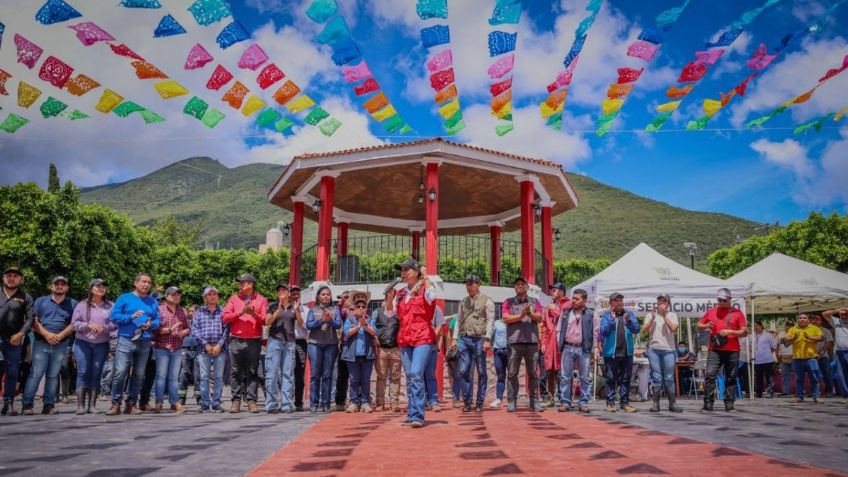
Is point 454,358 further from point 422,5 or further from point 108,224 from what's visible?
point 108,224

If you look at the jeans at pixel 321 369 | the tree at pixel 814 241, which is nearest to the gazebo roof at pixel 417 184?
the jeans at pixel 321 369

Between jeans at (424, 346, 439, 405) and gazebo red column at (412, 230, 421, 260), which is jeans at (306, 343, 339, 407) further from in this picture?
gazebo red column at (412, 230, 421, 260)

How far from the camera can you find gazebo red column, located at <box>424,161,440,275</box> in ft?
42.9

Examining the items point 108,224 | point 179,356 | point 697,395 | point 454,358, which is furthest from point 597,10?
point 108,224

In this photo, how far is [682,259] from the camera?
64000 mm

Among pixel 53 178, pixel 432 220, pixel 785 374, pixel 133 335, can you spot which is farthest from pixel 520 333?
pixel 53 178

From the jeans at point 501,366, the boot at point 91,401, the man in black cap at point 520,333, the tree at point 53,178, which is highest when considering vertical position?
the tree at point 53,178

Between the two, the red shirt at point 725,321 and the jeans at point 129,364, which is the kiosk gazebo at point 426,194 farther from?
the jeans at point 129,364

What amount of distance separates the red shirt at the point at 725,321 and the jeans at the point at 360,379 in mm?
4935

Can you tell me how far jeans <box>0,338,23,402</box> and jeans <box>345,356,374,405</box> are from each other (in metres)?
4.17

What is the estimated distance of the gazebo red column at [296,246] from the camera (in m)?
16.8

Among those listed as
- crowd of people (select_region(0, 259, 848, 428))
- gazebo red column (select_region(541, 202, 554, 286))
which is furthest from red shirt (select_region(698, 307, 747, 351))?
gazebo red column (select_region(541, 202, 554, 286))

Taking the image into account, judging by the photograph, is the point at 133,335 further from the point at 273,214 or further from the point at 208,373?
the point at 273,214

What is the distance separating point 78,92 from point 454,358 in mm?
6871
